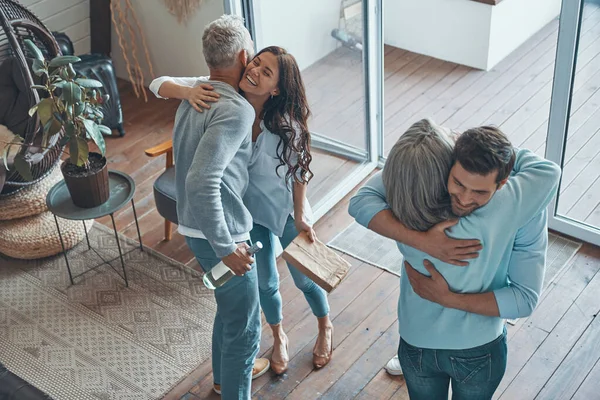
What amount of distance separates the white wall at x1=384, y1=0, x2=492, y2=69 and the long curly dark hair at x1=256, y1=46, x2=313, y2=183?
117 inches

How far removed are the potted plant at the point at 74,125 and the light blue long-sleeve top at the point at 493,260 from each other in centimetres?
157

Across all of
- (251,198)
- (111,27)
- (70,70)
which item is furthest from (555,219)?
(111,27)

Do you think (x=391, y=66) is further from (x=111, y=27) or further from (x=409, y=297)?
(x=409, y=297)

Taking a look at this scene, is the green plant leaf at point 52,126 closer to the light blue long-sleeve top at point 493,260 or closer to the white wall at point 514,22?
the light blue long-sleeve top at point 493,260

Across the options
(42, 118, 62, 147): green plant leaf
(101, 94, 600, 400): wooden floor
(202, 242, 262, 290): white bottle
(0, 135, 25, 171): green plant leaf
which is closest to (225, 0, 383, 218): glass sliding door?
(101, 94, 600, 400): wooden floor

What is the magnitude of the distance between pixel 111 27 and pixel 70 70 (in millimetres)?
1971

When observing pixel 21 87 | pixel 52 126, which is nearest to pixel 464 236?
pixel 52 126

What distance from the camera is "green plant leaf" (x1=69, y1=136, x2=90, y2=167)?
3059 millimetres

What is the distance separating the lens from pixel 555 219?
3623 millimetres

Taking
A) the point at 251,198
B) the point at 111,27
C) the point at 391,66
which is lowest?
the point at 391,66

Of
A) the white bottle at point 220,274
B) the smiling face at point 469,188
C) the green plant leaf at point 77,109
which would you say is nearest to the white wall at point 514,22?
the green plant leaf at point 77,109

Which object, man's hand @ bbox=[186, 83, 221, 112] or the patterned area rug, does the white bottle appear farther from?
the patterned area rug

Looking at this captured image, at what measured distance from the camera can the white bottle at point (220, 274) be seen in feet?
7.39

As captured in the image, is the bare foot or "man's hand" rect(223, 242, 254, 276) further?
the bare foot
